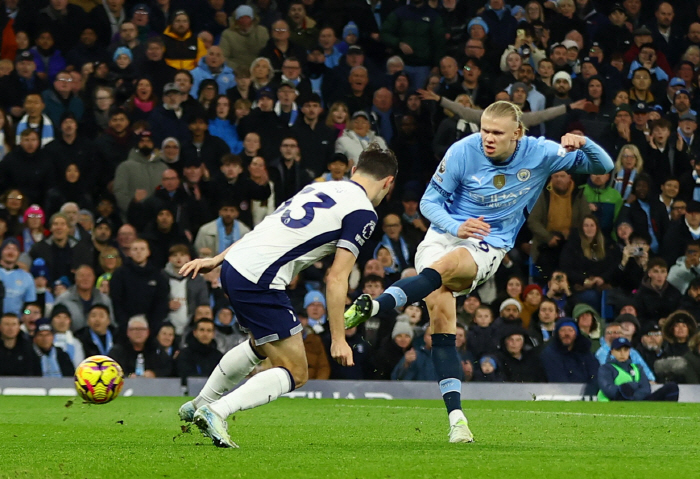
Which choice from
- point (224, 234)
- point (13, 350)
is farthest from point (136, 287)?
point (13, 350)

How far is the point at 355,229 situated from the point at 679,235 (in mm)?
10426

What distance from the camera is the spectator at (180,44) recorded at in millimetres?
16734

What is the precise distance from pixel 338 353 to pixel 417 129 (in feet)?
34.3

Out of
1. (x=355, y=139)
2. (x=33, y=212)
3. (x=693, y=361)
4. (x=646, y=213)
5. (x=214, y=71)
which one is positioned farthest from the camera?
(x=214, y=71)

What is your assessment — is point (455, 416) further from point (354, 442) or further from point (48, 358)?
point (48, 358)

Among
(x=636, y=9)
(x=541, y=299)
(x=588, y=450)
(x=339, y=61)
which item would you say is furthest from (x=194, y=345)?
(x=636, y=9)

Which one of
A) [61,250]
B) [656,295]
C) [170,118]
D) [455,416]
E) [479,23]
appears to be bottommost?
[656,295]

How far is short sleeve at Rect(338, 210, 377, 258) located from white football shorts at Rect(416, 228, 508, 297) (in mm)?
1262

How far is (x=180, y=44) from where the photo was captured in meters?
16.8

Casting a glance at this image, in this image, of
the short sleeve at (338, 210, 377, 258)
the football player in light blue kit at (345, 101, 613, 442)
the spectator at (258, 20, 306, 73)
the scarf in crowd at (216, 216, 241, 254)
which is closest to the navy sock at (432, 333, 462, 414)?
the football player in light blue kit at (345, 101, 613, 442)

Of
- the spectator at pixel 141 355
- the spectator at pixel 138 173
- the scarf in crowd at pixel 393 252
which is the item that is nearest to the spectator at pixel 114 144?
the spectator at pixel 138 173

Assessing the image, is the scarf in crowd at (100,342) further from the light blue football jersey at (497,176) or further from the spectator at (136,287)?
the light blue football jersey at (497,176)

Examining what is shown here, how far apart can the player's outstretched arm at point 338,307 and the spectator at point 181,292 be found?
786cm

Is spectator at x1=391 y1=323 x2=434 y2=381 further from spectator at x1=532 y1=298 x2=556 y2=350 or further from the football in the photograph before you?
the football
